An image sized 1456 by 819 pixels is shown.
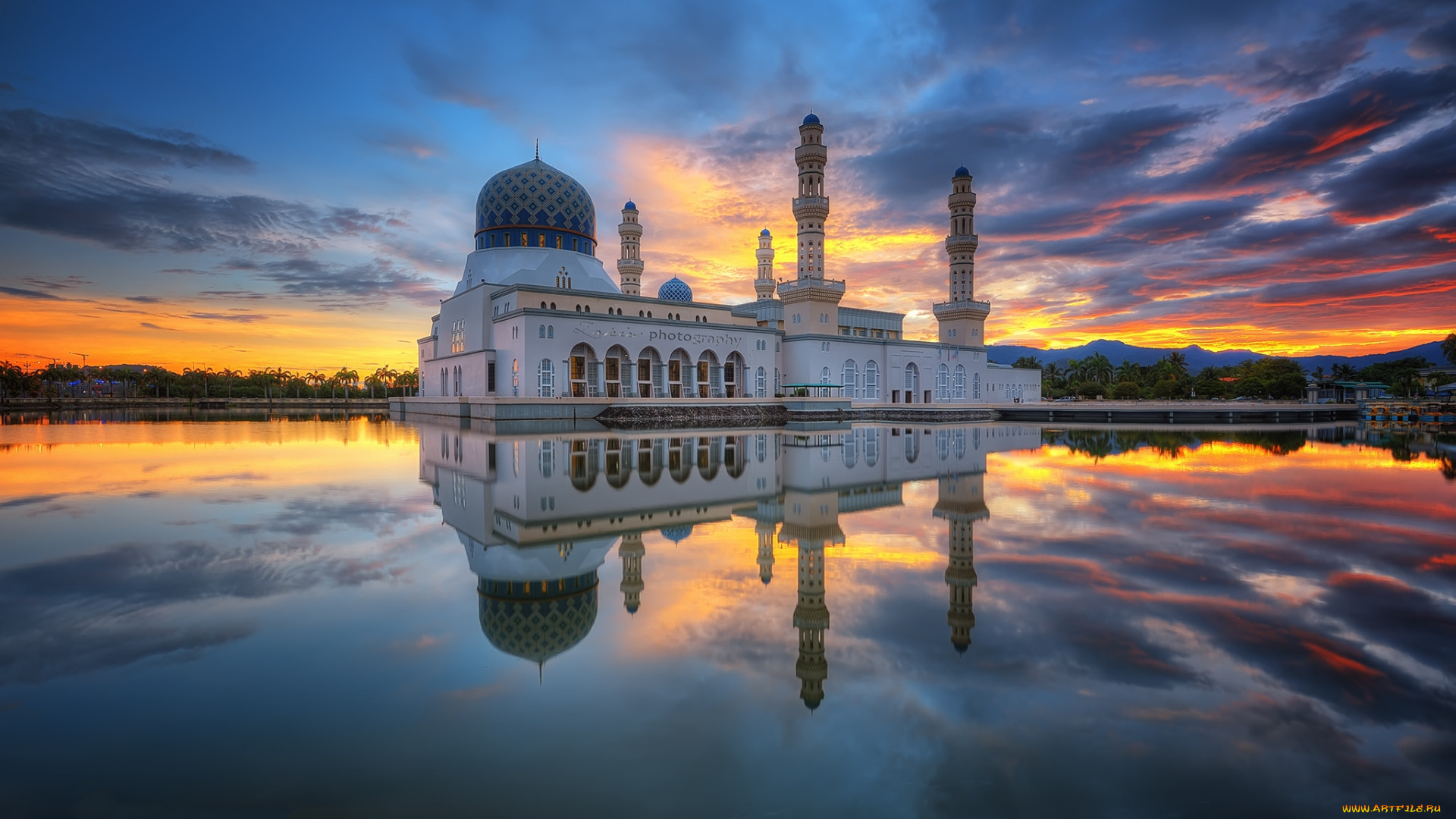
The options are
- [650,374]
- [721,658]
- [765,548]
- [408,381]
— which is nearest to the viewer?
[721,658]

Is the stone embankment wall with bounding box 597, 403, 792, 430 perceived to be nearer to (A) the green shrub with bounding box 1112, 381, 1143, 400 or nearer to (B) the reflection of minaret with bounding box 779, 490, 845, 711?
(B) the reflection of minaret with bounding box 779, 490, 845, 711

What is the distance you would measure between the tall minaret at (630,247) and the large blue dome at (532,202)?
1094 cm

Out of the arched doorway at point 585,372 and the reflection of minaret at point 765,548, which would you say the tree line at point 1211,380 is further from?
the reflection of minaret at point 765,548

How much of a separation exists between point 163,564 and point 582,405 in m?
23.9

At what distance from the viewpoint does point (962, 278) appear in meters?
50.2

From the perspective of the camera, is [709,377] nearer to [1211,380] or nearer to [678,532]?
[678,532]

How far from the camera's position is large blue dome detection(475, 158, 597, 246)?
4047cm

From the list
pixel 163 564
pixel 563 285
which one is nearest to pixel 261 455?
pixel 163 564

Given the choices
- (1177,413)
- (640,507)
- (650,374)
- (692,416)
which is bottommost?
(640,507)

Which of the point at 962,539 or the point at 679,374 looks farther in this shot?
the point at 679,374

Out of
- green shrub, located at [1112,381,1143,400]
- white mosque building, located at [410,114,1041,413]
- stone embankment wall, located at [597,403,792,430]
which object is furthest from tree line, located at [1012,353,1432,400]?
stone embankment wall, located at [597,403,792,430]

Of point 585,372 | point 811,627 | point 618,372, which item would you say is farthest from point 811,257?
point 811,627

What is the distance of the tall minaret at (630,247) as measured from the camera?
52969 mm

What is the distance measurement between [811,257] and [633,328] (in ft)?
44.3
